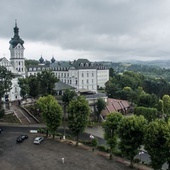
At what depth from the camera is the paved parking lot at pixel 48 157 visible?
33.3m

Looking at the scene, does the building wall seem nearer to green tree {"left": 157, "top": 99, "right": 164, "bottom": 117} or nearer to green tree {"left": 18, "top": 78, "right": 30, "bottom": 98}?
green tree {"left": 157, "top": 99, "right": 164, "bottom": 117}

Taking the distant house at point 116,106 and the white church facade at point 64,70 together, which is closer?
the distant house at point 116,106

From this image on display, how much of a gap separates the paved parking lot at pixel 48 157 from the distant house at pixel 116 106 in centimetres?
2483

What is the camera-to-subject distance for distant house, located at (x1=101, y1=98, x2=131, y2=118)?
216 ft

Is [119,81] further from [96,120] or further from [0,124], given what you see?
[0,124]

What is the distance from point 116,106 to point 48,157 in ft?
120

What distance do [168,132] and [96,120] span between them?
3315 centimetres

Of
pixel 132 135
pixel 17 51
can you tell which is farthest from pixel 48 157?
pixel 17 51

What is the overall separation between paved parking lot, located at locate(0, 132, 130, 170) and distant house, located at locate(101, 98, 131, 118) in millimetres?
24829

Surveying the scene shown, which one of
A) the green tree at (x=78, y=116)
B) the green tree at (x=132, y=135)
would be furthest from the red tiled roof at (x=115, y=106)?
the green tree at (x=132, y=135)

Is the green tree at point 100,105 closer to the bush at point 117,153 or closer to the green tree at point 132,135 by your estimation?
the bush at point 117,153

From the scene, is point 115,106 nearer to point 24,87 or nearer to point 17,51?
point 24,87

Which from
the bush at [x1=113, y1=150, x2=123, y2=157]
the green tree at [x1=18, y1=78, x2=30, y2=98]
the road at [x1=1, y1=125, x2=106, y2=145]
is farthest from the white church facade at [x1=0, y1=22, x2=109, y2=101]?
the bush at [x1=113, y1=150, x2=123, y2=157]

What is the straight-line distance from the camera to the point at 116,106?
69.7 meters
